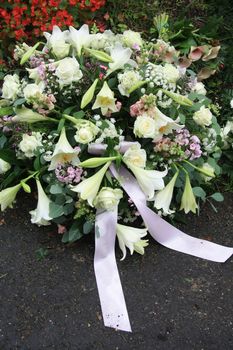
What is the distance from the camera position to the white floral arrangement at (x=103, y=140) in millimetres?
2754

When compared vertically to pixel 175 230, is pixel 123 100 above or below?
above

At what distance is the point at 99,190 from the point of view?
2.81m

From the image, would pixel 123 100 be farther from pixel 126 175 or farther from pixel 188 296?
pixel 188 296

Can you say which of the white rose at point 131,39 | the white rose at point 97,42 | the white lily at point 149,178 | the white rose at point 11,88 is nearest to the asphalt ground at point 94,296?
the white lily at point 149,178

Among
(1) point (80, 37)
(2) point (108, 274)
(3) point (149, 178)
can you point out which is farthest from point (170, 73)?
(2) point (108, 274)

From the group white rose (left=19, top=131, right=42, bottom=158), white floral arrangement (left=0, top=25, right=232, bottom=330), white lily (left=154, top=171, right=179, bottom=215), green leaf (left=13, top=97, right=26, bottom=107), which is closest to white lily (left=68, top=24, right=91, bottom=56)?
white floral arrangement (left=0, top=25, right=232, bottom=330)

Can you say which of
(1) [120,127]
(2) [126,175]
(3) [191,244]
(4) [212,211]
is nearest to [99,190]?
(2) [126,175]

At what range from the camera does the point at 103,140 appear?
282cm

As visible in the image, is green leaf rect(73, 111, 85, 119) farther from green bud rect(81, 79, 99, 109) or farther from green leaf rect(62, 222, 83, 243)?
green leaf rect(62, 222, 83, 243)

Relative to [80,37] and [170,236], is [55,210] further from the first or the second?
[80,37]

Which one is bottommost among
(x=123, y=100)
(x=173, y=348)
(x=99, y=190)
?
(x=173, y=348)

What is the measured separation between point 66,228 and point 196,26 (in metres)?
1.73

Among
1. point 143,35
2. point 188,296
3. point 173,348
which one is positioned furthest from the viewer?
point 143,35

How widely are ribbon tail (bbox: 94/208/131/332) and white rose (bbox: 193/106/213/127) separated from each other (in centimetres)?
68
